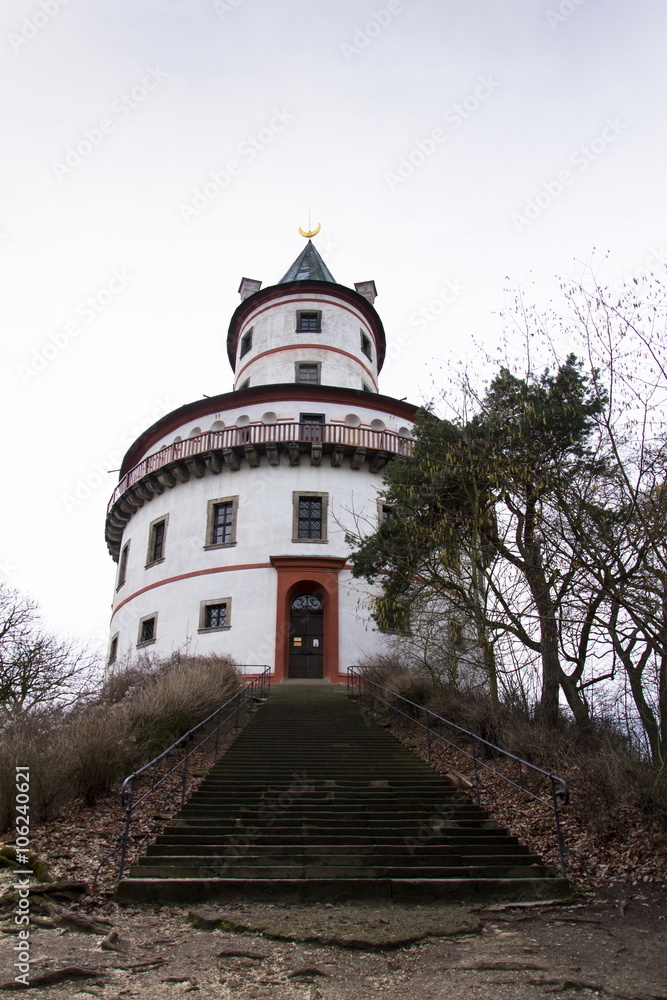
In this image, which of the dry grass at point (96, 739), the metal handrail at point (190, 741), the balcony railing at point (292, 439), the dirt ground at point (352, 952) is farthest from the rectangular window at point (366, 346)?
the dirt ground at point (352, 952)

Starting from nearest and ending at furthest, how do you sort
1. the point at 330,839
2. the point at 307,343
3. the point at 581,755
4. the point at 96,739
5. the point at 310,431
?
the point at 330,839
the point at 581,755
the point at 96,739
the point at 310,431
the point at 307,343

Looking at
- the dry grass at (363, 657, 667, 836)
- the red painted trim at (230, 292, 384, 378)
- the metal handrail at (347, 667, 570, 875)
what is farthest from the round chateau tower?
the dry grass at (363, 657, 667, 836)

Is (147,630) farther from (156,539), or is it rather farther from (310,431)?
(310,431)

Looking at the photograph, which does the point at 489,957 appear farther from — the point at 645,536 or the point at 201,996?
the point at 645,536

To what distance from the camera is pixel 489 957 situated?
589 cm

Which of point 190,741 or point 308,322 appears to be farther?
point 308,322

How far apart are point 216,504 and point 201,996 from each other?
2024 cm

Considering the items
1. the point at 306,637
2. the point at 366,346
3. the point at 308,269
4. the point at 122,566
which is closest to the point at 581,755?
the point at 306,637

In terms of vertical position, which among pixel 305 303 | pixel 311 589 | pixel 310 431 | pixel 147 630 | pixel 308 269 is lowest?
pixel 147 630

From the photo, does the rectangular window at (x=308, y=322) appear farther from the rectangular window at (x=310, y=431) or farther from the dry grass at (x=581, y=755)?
the dry grass at (x=581, y=755)

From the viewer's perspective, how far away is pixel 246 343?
3209cm

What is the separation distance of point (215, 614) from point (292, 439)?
254 inches

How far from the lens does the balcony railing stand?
79.5 ft

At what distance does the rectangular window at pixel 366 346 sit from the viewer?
32.1m
